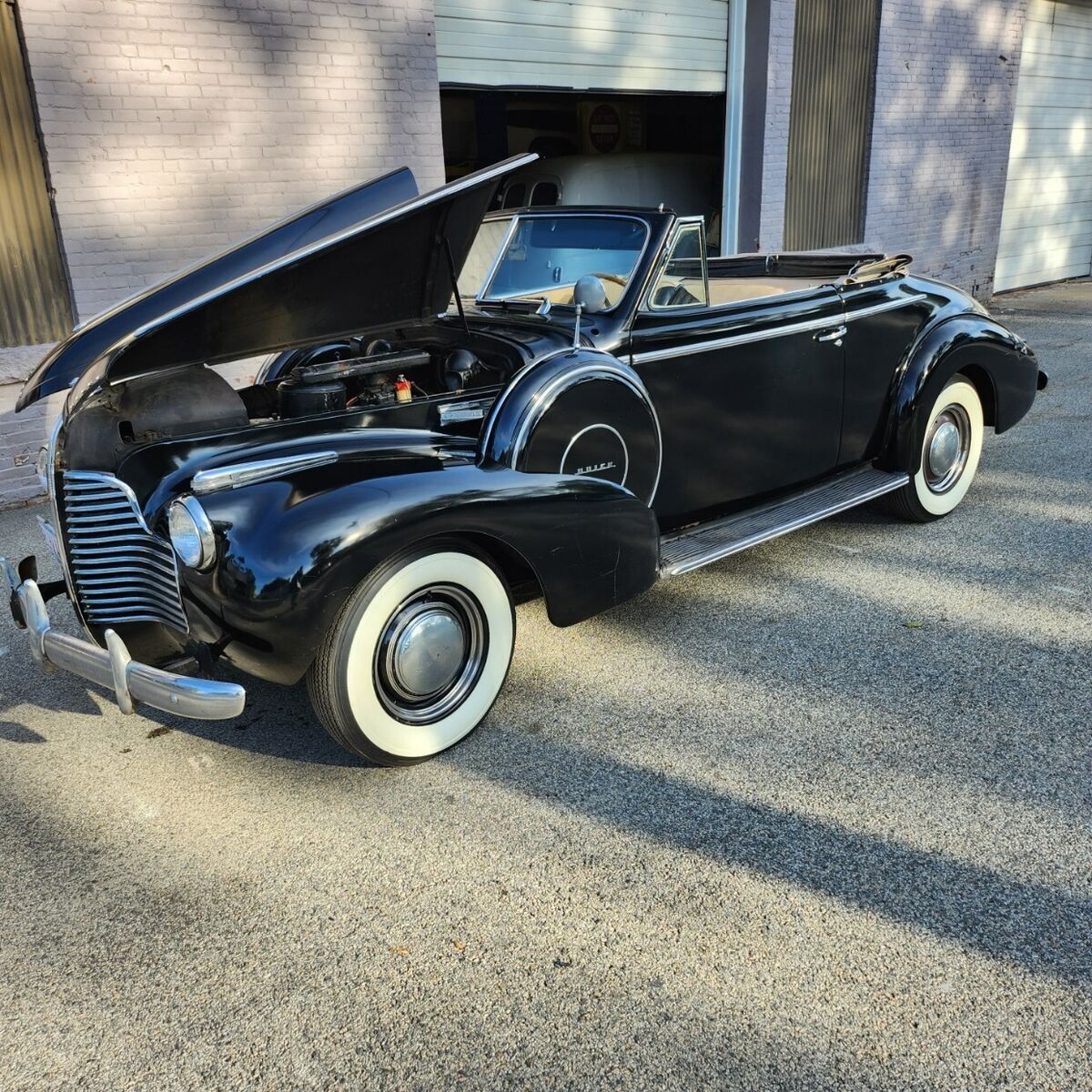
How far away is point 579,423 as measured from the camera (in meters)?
3.47

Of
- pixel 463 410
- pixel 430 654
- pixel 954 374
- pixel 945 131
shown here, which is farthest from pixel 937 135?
pixel 430 654

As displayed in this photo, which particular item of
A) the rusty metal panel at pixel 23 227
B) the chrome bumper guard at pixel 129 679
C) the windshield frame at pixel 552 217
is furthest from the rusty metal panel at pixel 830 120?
the chrome bumper guard at pixel 129 679

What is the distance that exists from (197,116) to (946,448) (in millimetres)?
5114

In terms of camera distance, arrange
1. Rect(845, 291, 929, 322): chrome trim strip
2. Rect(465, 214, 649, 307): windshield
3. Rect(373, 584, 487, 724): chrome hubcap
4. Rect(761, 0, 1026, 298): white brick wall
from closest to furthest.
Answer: Rect(373, 584, 487, 724): chrome hubcap < Rect(465, 214, 649, 307): windshield < Rect(845, 291, 929, 322): chrome trim strip < Rect(761, 0, 1026, 298): white brick wall

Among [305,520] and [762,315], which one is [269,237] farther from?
[762,315]

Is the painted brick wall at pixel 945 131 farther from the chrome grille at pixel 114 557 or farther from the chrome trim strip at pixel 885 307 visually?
the chrome grille at pixel 114 557

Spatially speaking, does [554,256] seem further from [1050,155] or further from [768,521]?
[1050,155]

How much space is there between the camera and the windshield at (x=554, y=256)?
3.89 metres

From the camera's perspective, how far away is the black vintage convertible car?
9.01 feet

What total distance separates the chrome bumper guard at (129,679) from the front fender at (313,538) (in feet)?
0.55

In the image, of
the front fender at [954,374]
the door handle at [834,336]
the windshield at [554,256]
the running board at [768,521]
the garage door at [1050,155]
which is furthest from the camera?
the garage door at [1050,155]

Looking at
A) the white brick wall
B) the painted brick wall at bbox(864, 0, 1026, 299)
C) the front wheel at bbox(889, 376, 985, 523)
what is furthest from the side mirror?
the painted brick wall at bbox(864, 0, 1026, 299)

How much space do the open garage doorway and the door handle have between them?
6.20m

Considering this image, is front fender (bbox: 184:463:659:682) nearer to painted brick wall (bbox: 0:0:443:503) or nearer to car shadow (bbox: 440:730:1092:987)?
car shadow (bbox: 440:730:1092:987)
